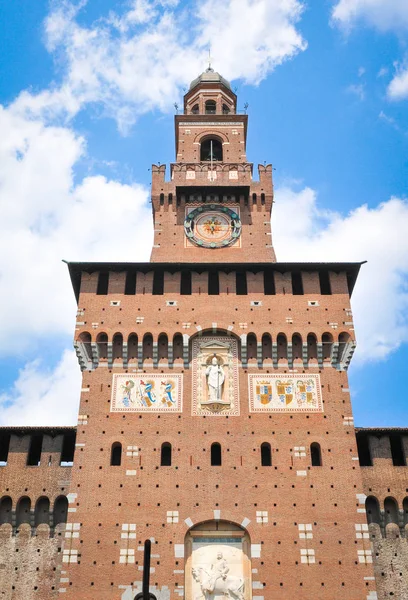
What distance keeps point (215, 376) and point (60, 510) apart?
22.8 feet

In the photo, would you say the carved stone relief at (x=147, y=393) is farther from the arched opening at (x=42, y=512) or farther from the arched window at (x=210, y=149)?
the arched window at (x=210, y=149)

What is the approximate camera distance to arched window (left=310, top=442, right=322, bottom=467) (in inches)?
975

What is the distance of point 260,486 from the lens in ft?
78.9

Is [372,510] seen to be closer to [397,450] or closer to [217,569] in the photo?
[397,450]

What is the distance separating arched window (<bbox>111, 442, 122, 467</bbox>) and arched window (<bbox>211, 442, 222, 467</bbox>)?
3.09 m

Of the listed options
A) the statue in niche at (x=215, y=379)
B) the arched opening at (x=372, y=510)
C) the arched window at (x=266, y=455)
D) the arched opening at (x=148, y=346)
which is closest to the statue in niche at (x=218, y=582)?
the arched window at (x=266, y=455)

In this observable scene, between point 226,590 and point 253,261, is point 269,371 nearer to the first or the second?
point 253,261

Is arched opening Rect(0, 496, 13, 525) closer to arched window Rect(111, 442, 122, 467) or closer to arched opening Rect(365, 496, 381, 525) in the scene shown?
arched window Rect(111, 442, 122, 467)

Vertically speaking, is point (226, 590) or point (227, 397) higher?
point (227, 397)

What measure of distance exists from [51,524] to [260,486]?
7136 mm

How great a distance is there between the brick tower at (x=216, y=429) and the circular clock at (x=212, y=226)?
0.10m

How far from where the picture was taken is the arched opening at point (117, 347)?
2655cm

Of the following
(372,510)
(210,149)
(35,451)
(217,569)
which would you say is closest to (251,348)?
(372,510)

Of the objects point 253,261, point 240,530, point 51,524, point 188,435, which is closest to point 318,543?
point 240,530
